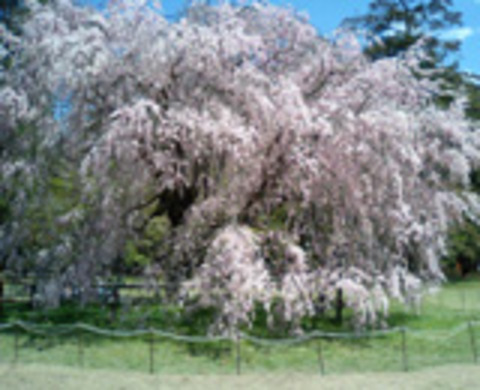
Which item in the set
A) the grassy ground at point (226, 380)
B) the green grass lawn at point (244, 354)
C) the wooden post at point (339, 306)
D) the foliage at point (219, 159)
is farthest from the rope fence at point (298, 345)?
the wooden post at point (339, 306)

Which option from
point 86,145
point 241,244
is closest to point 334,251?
point 241,244

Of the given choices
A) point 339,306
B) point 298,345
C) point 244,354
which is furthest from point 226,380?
point 339,306

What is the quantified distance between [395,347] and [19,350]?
23.8ft

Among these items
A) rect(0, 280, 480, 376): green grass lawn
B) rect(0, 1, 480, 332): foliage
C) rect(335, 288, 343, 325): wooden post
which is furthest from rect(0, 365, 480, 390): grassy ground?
rect(335, 288, 343, 325): wooden post

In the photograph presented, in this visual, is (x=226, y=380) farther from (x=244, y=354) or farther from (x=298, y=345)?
(x=298, y=345)

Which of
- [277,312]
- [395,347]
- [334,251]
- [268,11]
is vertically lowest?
[395,347]

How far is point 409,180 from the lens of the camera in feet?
36.2

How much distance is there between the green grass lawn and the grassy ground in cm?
33

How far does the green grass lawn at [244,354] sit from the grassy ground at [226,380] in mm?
326

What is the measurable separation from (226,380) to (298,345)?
2801 mm

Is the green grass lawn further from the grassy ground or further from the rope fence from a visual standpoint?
the grassy ground

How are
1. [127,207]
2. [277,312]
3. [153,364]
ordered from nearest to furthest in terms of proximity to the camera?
[153,364]
[277,312]
[127,207]

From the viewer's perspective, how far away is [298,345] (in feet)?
34.7

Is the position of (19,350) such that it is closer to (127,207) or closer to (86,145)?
(127,207)
